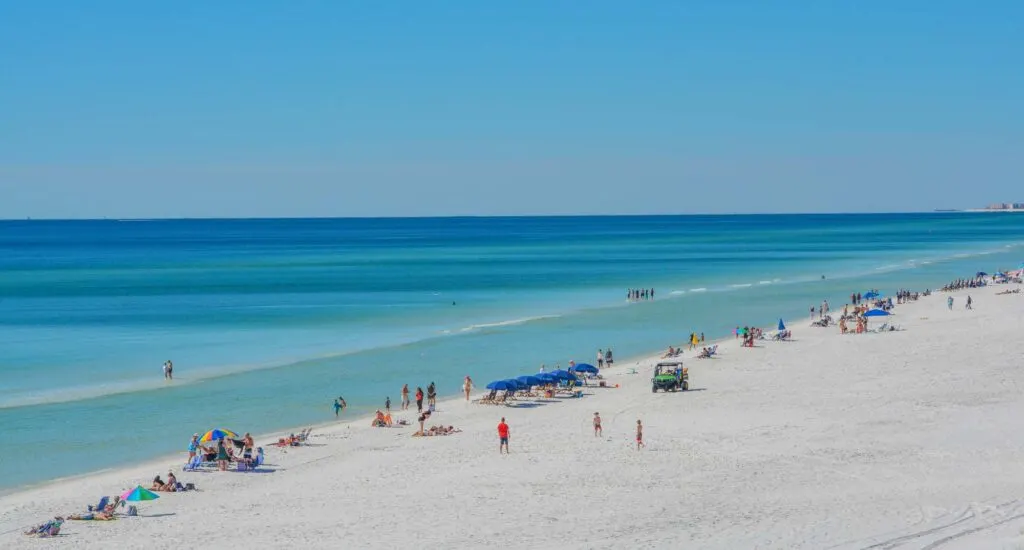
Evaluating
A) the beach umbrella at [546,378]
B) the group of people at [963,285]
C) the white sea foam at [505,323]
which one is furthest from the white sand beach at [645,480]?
the group of people at [963,285]

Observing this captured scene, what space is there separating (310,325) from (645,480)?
37.3 m

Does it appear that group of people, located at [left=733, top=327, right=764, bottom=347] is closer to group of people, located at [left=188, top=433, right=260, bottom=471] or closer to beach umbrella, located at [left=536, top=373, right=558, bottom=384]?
beach umbrella, located at [left=536, top=373, right=558, bottom=384]

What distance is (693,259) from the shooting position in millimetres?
129500

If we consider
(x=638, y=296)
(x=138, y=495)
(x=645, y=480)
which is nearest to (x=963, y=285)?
(x=638, y=296)

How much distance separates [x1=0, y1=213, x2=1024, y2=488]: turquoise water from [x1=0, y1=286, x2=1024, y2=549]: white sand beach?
13.1 feet

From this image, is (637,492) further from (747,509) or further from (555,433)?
(555,433)

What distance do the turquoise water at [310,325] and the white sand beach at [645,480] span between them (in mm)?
3999

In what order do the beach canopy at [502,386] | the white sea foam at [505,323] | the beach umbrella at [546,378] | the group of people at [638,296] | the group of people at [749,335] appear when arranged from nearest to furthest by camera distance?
1. the beach canopy at [502,386]
2. the beach umbrella at [546,378]
3. the group of people at [749,335]
4. the white sea foam at [505,323]
5. the group of people at [638,296]

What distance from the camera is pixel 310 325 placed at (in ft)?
191

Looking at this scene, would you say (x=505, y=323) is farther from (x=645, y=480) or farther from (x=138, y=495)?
(x=138, y=495)

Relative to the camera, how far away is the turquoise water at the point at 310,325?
110ft

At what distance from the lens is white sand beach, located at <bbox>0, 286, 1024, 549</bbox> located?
19.4 m

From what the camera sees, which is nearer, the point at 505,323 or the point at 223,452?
the point at 223,452

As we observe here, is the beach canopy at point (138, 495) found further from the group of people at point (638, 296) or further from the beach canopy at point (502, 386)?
the group of people at point (638, 296)
